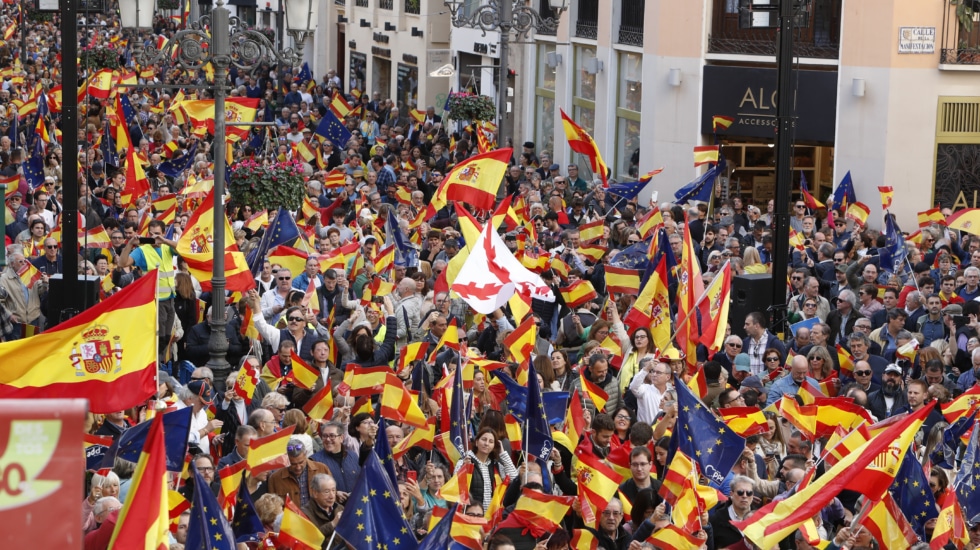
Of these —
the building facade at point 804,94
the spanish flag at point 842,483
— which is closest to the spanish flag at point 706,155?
the building facade at point 804,94

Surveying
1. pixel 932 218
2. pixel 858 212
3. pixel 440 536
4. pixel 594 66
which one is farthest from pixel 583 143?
pixel 440 536

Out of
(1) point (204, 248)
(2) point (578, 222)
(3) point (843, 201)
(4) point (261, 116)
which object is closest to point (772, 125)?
(3) point (843, 201)

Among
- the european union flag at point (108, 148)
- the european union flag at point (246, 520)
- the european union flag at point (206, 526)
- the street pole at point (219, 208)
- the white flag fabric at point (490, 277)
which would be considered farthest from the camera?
the european union flag at point (108, 148)

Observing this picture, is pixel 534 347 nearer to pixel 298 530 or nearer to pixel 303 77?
pixel 298 530

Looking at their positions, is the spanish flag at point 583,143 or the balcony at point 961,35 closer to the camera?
the spanish flag at point 583,143

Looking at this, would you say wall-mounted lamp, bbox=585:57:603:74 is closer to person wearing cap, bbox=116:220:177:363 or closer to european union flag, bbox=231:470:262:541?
person wearing cap, bbox=116:220:177:363

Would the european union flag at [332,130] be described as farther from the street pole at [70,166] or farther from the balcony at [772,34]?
the street pole at [70,166]

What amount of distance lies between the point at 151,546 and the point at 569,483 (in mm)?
4055

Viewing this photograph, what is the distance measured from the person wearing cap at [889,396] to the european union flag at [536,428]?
278 centimetres

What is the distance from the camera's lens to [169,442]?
10562mm

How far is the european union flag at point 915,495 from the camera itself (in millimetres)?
10320

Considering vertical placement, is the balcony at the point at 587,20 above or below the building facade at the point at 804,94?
above

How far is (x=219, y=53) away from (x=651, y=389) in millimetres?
4663

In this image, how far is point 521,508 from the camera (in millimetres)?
10039
